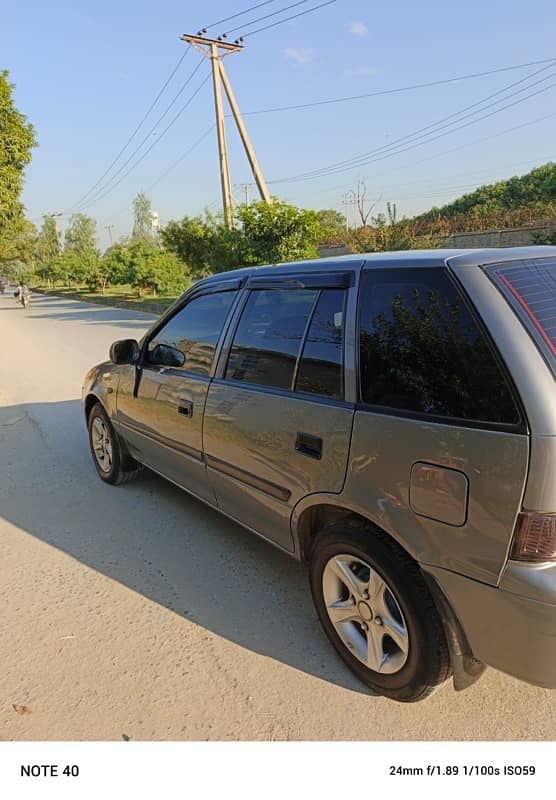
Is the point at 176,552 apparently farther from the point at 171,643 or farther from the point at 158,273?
the point at 158,273

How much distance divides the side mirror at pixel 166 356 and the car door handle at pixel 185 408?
0.91ft

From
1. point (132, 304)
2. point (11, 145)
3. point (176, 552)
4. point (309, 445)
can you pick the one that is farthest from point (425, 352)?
point (132, 304)

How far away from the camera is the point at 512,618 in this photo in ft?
5.60

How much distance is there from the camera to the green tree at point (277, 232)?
1719 centimetres

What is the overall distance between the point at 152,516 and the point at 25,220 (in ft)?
56.4

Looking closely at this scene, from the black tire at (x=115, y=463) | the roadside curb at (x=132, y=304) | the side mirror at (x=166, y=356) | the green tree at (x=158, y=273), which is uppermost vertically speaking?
the green tree at (x=158, y=273)

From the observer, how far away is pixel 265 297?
2.85m

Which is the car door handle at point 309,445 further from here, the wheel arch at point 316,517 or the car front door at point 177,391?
the car front door at point 177,391

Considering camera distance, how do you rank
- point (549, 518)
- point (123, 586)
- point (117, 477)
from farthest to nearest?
point (117, 477), point (123, 586), point (549, 518)

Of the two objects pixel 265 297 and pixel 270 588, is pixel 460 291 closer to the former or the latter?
pixel 265 297

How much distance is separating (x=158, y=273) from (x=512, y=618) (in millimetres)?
31157

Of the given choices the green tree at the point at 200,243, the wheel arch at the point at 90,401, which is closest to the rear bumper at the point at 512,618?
the wheel arch at the point at 90,401

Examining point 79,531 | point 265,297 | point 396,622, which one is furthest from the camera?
point 79,531
